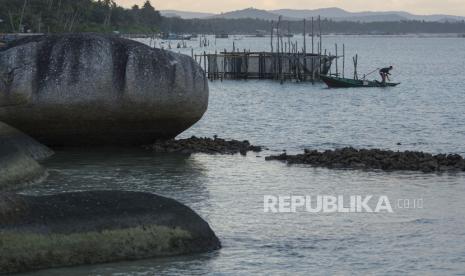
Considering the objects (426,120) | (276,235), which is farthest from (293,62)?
(276,235)

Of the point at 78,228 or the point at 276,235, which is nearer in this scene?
the point at 78,228

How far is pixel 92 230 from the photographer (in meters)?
16.1

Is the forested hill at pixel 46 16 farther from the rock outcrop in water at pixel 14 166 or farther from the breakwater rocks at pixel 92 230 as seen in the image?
the breakwater rocks at pixel 92 230

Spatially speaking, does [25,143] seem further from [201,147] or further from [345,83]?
[345,83]

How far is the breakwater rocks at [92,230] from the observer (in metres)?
15.7

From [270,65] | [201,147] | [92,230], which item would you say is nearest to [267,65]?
[270,65]

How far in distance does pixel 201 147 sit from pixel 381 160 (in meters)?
5.88

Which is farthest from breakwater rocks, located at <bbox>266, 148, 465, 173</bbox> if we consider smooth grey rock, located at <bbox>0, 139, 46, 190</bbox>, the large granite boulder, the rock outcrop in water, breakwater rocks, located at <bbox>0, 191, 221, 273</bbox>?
breakwater rocks, located at <bbox>0, 191, 221, 273</bbox>

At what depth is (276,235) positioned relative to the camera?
759 inches

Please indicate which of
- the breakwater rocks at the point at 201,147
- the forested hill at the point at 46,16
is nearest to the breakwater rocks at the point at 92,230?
the breakwater rocks at the point at 201,147

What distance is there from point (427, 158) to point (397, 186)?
12.9 ft

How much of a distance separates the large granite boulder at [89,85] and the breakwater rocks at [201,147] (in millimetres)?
1796

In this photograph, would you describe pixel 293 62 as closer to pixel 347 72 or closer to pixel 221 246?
pixel 347 72

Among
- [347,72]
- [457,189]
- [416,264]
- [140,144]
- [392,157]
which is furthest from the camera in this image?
[347,72]
